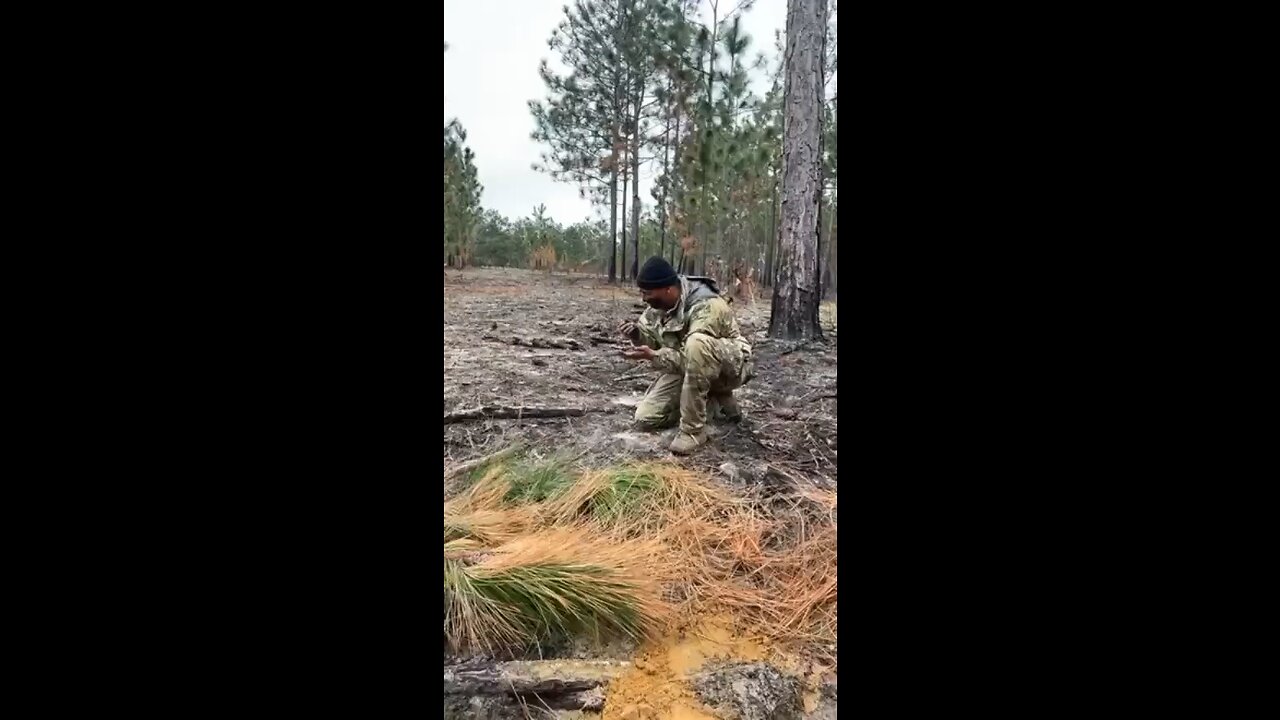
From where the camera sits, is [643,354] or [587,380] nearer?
[643,354]

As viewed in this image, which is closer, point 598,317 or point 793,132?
point 793,132

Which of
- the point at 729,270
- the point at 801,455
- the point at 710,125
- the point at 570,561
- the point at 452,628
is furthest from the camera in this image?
the point at 729,270

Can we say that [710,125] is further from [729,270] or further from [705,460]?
[705,460]

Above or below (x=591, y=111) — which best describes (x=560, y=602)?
below

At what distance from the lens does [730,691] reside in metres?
1.31

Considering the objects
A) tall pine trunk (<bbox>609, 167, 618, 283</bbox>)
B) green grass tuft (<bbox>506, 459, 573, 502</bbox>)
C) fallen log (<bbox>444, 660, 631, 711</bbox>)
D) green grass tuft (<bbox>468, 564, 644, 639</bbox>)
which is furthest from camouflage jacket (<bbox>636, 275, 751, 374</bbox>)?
fallen log (<bbox>444, 660, 631, 711</bbox>)

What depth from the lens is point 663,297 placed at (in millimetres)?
2580

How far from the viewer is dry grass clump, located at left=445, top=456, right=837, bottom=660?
1.50 m

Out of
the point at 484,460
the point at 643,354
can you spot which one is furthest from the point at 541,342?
the point at 484,460

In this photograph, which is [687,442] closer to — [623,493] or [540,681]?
[623,493]

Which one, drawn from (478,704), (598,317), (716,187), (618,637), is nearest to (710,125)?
(716,187)

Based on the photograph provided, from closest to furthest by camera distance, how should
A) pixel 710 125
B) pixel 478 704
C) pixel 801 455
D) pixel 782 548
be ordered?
pixel 478 704
pixel 782 548
pixel 801 455
pixel 710 125

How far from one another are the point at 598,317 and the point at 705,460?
106cm

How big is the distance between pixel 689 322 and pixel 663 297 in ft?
0.60
